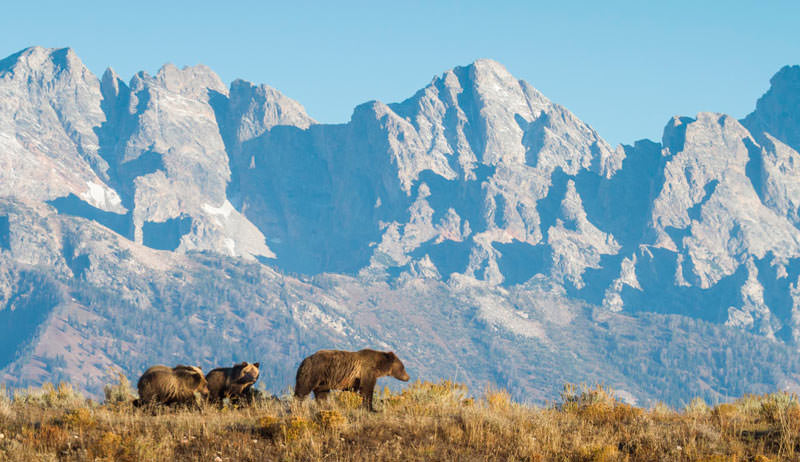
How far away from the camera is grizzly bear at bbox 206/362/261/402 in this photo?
2045cm

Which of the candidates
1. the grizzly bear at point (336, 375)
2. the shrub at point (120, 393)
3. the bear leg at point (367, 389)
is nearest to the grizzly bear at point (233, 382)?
the grizzly bear at point (336, 375)

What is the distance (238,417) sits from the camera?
693 inches

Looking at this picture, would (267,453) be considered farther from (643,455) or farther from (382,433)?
(643,455)

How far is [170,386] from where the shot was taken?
1972cm

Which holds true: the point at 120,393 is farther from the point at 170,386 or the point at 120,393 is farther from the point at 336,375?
the point at 336,375

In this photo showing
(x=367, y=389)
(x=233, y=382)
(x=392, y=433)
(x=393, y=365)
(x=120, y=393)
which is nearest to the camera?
(x=392, y=433)

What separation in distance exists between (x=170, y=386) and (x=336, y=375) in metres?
3.85

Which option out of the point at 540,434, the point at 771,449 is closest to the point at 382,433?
the point at 540,434

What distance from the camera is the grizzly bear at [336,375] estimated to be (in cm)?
1945

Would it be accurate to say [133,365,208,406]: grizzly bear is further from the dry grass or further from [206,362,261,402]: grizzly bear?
the dry grass

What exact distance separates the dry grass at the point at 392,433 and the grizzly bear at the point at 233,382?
3.85ft

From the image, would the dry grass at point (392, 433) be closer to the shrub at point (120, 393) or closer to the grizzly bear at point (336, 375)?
the grizzly bear at point (336, 375)

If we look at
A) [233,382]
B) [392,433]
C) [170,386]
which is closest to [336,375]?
[233,382]

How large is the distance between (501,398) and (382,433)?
5.17 m
